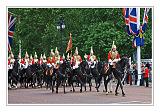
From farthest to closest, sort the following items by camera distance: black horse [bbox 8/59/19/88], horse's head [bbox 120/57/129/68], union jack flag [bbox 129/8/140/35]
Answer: union jack flag [bbox 129/8/140/35], black horse [bbox 8/59/19/88], horse's head [bbox 120/57/129/68]

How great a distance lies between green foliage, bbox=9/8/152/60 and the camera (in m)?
38.5

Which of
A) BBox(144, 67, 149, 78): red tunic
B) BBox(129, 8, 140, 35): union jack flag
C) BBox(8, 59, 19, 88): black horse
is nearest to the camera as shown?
BBox(8, 59, 19, 88): black horse

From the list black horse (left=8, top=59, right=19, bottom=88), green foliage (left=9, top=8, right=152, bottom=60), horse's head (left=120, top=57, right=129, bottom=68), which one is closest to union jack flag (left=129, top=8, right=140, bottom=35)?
black horse (left=8, top=59, right=19, bottom=88)

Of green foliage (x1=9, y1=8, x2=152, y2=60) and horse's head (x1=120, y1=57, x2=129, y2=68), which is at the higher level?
green foliage (x1=9, y1=8, x2=152, y2=60)

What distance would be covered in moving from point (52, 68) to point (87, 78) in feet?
5.99

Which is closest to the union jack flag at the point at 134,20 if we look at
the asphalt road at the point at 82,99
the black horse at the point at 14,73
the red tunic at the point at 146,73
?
the red tunic at the point at 146,73

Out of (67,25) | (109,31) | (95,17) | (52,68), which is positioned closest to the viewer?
(52,68)

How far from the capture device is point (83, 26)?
138 feet

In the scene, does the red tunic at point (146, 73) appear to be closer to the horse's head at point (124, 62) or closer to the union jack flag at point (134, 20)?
the union jack flag at point (134, 20)

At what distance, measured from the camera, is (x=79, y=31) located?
1687 inches

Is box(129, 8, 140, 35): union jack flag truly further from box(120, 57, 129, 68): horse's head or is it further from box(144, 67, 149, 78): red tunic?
box(120, 57, 129, 68): horse's head
